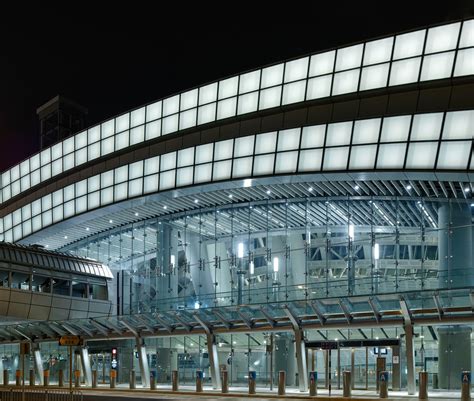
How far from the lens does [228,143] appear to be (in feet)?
140

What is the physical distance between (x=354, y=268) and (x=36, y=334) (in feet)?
75.1

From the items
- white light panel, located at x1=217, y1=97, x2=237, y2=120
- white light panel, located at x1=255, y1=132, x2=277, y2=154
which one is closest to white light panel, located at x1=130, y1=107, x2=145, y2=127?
white light panel, located at x1=217, y1=97, x2=237, y2=120

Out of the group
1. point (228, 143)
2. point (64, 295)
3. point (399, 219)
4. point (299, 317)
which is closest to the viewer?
point (299, 317)

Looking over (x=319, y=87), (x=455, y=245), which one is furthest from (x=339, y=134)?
(x=455, y=245)

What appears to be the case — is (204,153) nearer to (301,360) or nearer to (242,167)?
(242,167)

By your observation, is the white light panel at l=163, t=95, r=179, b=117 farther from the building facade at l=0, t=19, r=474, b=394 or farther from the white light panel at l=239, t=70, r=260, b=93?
the white light panel at l=239, t=70, r=260, b=93

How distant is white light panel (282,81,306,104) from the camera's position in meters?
39.6

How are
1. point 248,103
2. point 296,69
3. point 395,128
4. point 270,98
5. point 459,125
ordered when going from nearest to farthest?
point 459,125 → point 395,128 → point 296,69 → point 270,98 → point 248,103

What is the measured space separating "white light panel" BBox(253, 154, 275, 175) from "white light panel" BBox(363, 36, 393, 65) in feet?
24.2

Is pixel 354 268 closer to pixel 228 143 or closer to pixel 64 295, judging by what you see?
pixel 228 143

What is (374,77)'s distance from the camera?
36.6 meters

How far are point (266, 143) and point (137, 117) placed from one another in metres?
11.8

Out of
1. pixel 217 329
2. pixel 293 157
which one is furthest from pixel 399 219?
pixel 217 329

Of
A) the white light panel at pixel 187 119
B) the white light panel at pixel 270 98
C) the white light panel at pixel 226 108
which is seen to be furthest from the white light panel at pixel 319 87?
the white light panel at pixel 187 119
